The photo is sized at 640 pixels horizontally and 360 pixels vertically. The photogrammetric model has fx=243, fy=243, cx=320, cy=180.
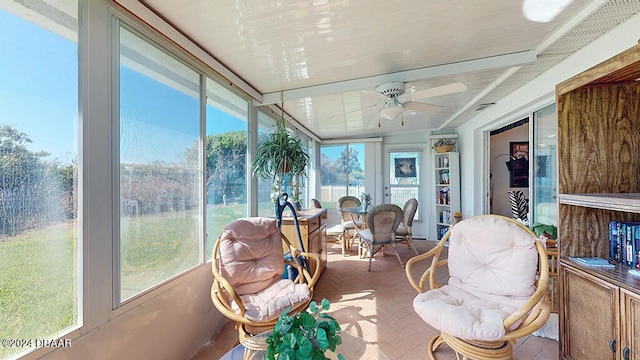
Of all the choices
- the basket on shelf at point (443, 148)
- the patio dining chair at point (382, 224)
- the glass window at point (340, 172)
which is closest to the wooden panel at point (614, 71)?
the patio dining chair at point (382, 224)

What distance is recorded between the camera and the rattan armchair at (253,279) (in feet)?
5.05

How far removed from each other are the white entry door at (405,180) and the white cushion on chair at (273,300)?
4.15 metres

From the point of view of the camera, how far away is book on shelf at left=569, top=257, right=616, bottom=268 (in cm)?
144

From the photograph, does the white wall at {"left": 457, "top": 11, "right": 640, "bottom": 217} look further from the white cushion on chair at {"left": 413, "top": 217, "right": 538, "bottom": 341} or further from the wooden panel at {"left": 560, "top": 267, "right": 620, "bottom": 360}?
the wooden panel at {"left": 560, "top": 267, "right": 620, "bottom": 360}

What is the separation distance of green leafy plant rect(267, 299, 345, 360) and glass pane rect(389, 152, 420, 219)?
4907 millimetres

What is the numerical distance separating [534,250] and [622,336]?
52cm

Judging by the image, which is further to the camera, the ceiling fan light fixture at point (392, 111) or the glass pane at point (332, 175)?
the glass pane at point (332, 175)

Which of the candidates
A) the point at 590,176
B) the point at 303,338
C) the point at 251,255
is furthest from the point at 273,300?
the point at 590,176

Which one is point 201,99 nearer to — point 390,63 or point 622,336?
point 390,63

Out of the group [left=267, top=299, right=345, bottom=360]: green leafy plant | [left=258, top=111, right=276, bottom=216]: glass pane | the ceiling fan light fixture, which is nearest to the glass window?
[left=258, top=111, right=276, bottom=216]: glass pane

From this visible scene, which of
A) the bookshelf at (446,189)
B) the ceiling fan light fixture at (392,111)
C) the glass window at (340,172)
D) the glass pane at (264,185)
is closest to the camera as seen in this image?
the ceiling fan light fixture at (392,111)

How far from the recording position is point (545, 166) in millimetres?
2699

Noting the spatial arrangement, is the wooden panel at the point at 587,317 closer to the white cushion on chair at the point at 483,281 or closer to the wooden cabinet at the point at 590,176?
the wooden cabinet at the point at 590,176

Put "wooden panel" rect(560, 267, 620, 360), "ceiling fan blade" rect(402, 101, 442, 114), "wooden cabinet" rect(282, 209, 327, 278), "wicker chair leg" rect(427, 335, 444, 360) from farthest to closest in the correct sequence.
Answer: "wooden cabinet" rect(282, 209, 327, 278), "ceiling fan blade" rect(402, 101, 442, 114), "wicker chair leg" rect(427, 335, 444, 360), "wooden panel" rect(560, 267, 620, 360)
